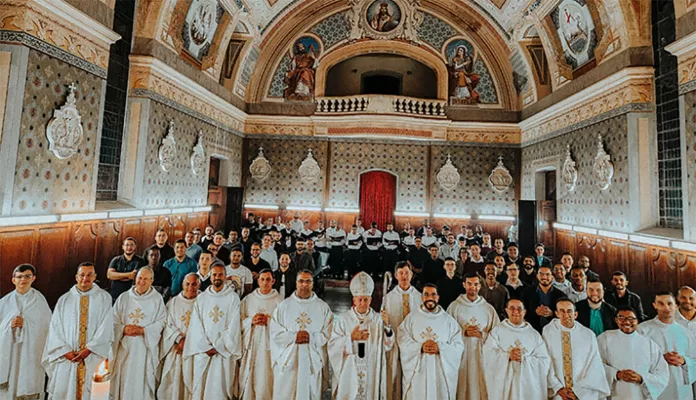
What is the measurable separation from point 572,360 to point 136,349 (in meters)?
4.92

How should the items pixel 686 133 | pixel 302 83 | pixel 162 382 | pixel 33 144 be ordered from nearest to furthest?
pixel 162 382, pixel 33 144, pixel 686 133, pixel 302 83

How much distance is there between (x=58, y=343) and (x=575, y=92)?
1313 centimetres

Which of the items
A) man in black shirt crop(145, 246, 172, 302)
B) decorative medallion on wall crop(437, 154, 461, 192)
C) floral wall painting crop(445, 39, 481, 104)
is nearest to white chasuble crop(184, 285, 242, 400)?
man in black shirt crop(145, 246, 172, 302)

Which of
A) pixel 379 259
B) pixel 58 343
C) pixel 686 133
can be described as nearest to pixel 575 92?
pixel 686 133

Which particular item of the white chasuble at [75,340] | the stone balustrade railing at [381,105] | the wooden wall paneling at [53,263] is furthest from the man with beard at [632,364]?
the stone balustrade railing at [381,105]

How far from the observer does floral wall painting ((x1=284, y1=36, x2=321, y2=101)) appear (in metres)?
15.6

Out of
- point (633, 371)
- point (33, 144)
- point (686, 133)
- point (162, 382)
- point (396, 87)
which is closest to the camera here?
point (633, 371)

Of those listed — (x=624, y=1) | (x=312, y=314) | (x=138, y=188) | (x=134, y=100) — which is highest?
(x=624, y=1)

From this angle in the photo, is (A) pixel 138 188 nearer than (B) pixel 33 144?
No

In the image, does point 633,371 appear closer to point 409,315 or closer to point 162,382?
point 409,315

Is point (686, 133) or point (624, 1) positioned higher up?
point (624, 1)

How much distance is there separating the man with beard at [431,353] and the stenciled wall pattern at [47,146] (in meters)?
6.56

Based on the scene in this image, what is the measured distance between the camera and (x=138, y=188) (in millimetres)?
9336

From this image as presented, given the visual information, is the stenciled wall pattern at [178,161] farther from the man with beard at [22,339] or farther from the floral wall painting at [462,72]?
the floral wall painting at [462,72]
